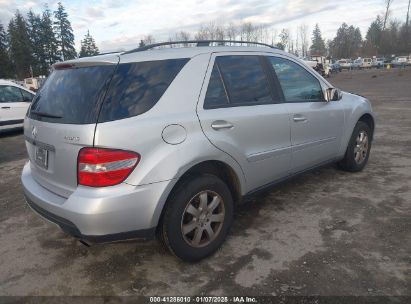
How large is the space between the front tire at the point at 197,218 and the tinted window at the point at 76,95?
0.91m

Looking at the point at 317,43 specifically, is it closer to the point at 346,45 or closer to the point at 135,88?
the point at 346,45

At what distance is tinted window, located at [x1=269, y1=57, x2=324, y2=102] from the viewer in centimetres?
399

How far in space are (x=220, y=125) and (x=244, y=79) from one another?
68 centimetres

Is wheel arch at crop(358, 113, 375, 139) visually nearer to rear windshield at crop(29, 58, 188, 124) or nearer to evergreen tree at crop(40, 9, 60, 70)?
rear windshield at crop(29, 58, 188, 124)

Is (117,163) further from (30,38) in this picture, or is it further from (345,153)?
(30,38)

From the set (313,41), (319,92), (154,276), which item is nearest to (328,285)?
(154,276)

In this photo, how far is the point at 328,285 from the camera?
2.77m

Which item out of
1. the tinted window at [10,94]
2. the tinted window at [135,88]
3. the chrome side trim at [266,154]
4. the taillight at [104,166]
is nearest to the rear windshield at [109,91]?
the tinted window at [135,88]

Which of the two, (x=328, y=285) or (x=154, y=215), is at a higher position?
(x=154, y=215)

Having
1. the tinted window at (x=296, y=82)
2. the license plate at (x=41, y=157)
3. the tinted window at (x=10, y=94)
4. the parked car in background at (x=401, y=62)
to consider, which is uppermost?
the tinted window at (x=296, y=82)

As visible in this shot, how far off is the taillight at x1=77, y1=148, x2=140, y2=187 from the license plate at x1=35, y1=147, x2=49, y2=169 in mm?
529

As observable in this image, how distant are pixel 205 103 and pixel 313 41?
448ft

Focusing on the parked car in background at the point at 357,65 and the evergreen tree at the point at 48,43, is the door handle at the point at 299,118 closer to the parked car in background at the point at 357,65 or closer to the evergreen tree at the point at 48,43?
the parked car in background at the point at 357,65

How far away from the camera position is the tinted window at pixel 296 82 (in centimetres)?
399
